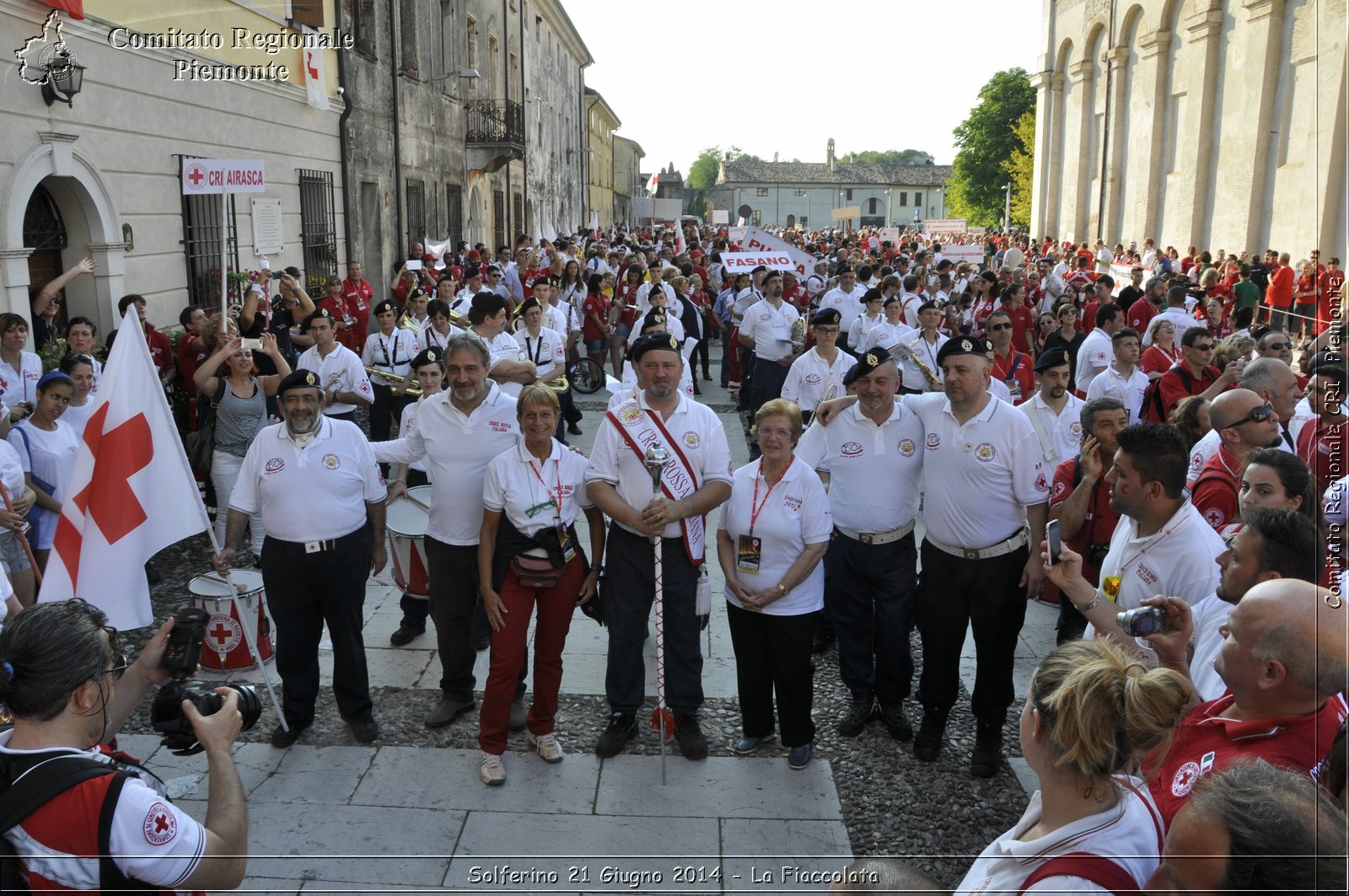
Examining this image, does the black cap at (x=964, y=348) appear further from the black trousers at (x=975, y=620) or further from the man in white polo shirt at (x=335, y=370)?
the man in white polo shirt at (x=335, y=370)

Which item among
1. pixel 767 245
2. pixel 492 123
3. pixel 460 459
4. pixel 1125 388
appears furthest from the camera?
pixel 492 123

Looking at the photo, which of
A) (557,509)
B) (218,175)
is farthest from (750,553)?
(218,175)

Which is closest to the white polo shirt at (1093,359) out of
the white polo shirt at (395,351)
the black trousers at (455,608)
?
the black trousers at (455,608)

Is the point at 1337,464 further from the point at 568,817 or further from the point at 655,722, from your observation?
the point at 568,817

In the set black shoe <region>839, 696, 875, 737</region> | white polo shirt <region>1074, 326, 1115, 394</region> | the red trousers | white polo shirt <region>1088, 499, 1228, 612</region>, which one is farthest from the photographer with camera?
white polo shirt <region>1074, 326, 1115, 394</region>

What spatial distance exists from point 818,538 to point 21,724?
346 cm

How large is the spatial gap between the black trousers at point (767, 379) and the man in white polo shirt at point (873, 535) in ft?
21.0

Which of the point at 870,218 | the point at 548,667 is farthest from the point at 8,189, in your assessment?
the point at 870,218

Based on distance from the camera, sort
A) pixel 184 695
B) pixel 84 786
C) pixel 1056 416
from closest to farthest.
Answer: pixel 84 786, pixel 184 695, pixel 1056 416

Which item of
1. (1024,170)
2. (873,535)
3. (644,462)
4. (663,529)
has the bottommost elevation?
(873,535)

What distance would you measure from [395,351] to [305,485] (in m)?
5.23

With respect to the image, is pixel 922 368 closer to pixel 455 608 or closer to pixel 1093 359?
pixel 1093 359

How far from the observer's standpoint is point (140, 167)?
37.8ft

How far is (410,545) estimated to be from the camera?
6688 millimetres
